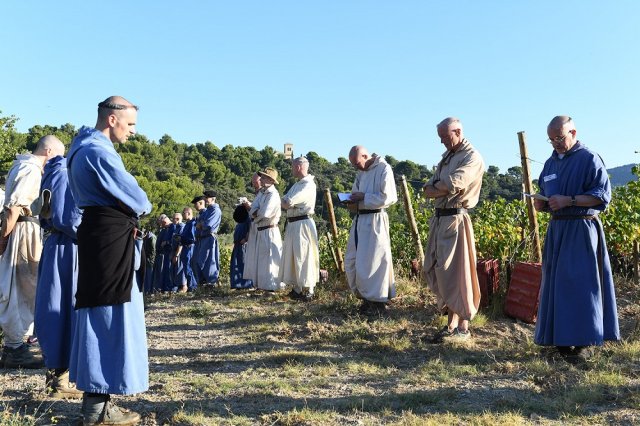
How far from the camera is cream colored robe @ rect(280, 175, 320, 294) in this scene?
27.2 ft

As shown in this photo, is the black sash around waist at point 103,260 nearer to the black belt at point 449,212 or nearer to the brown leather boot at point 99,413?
the brown leather boot at point 99,413

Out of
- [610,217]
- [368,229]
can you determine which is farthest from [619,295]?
[368,229]

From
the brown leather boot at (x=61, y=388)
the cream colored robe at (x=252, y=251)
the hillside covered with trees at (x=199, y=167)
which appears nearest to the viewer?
the brown leather boot at (x=61, y=388)

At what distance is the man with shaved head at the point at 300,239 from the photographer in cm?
829

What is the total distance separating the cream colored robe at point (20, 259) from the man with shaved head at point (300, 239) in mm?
3675

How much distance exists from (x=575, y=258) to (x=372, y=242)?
2.34 metres

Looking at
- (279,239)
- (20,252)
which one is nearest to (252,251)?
(279,239)

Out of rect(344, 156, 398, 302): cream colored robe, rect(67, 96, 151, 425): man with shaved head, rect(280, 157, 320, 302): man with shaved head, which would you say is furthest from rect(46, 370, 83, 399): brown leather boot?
rect(280, 157, 320, 302): man with shaved head

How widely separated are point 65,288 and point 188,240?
734cm

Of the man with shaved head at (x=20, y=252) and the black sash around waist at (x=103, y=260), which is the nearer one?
the black sash around waist at (x=103, y=260)

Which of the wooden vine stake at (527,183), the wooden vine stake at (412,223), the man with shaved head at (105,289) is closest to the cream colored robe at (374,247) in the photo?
the wooden vine stake at (527,183)

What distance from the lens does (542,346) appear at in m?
5.17

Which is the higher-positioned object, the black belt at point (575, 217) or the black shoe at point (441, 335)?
the black belt at point (575, 217)

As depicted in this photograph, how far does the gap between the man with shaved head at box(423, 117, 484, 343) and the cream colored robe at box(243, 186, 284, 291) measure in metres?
3.78
